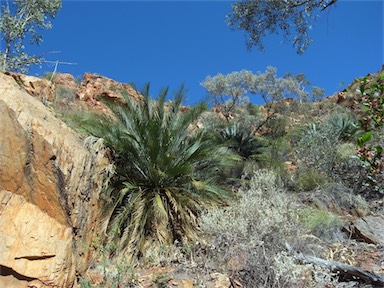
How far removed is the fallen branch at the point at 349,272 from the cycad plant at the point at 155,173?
7.26 ft

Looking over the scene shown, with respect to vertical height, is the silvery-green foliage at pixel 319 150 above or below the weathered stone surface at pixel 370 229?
above

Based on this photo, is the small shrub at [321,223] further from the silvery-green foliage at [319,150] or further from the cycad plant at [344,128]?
the cycad plant at [344,128]

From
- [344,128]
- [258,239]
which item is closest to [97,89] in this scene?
[344,128]

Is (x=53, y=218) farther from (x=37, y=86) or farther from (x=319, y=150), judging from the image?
(x=319, y=150)

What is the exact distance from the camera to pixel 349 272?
17.1ft

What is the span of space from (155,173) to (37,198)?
292 centimetres

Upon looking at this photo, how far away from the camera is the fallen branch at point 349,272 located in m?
4.99

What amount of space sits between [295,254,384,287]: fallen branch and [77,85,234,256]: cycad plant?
2.21 meters

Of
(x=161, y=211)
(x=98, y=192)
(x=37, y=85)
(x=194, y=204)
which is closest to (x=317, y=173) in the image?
(x=194, y=204)

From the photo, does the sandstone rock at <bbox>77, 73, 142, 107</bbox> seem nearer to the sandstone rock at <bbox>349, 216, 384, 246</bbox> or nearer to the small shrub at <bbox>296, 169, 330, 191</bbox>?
the small shrub at <bbox>296, 169, 330, 191</bbox>

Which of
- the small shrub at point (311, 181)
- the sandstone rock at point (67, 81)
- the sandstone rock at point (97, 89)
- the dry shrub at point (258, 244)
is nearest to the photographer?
the dry shrub at point (258, 244)

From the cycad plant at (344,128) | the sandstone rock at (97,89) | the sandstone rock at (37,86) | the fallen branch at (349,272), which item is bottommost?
the fallen branch at (349,272)

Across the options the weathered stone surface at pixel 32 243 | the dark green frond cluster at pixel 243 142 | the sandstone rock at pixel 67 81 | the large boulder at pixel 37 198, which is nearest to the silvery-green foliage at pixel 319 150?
the dark green frond cluster at pixel 243 142

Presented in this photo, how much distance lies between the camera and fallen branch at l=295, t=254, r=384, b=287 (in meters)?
4.99
